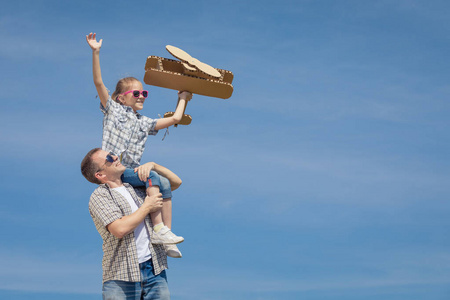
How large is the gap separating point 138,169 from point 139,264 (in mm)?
1287

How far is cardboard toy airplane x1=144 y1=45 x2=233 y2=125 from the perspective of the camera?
792cm

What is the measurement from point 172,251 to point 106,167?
143cm

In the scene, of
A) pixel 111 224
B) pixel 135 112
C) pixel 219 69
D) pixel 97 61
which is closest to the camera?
pixel 111 224

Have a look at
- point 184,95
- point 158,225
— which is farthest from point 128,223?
point 184,95

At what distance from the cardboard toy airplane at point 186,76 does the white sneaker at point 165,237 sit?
6.49 ft

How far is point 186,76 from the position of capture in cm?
805

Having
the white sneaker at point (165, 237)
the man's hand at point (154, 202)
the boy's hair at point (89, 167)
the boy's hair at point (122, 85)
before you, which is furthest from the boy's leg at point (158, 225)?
the boy's hair at point (122, 85)

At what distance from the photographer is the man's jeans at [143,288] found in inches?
271

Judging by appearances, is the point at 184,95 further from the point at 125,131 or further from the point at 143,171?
the point at 143,171

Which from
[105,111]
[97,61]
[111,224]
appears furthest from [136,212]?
[97,61]

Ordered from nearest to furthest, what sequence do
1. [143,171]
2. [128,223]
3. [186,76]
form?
[128,223] < [143,171] < [186,76]

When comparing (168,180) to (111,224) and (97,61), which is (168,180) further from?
(97,61)

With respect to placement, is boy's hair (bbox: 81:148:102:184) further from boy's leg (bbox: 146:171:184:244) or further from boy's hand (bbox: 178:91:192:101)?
boy's hand (bbox: 178:91:192:101)

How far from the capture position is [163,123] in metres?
7.99
